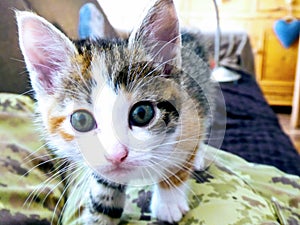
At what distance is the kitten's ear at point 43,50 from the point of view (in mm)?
587

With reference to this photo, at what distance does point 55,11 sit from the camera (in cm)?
89

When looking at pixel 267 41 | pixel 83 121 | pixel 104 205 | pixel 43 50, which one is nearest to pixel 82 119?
pixel 83 121

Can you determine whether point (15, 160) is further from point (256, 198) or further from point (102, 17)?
point (256, 198)

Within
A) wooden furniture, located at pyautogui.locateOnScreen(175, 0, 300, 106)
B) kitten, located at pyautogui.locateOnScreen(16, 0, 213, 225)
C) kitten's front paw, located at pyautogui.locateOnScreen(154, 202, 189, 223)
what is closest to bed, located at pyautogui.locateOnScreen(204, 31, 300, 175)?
kitten's front paw, located at pyautogui.locateOnScreen(154, 202, 189, 223)

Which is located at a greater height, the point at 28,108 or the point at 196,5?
the point at 196,5

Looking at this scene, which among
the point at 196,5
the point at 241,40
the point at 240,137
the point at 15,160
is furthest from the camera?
the point at 196,5

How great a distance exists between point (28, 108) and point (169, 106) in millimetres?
375

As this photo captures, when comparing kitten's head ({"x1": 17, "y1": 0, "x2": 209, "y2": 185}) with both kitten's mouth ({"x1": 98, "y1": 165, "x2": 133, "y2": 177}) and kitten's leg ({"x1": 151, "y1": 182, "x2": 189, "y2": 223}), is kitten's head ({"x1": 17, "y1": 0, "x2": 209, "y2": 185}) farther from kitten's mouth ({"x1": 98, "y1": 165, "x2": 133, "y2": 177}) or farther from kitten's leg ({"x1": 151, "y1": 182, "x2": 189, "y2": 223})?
kitten's leg ({"x1": 151, "y1": 182, "x2": 189, "y2": 223})

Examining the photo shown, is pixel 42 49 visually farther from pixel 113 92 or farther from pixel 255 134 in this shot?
pixel 255 134

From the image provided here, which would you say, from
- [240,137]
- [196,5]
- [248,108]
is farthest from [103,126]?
[196,5]

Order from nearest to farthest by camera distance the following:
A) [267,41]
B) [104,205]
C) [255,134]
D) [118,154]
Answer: [118,154] → [104,205] → [255,134] → [267,41]

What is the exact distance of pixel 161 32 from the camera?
0.64 meters

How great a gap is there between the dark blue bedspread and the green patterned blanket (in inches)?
10.5

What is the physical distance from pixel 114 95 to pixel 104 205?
0.25 m
